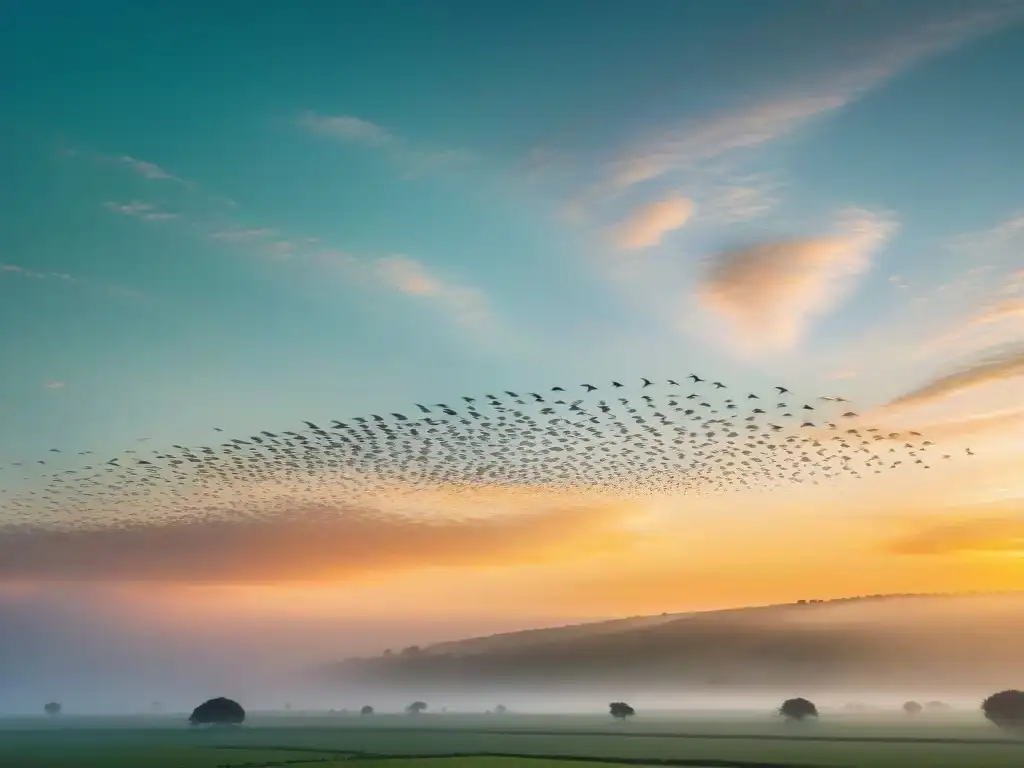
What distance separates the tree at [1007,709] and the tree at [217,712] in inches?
5171

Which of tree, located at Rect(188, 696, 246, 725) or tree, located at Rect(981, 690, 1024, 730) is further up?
tree, located at Rect(188, 696, 246, 725)

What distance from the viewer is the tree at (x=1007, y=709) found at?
5802 inches

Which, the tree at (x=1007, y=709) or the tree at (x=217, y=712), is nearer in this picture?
the tree at (x=1007, y=709)

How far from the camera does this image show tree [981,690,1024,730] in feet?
484

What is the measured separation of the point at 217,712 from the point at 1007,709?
137 m

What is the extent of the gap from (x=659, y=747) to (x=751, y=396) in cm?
5585

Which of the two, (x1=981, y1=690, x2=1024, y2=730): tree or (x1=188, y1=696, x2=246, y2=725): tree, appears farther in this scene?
(x1=188, y1=696, x2=246, y2=725): tree

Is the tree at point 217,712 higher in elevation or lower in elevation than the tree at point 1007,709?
higher

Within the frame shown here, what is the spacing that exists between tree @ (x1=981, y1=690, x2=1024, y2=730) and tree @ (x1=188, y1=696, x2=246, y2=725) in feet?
431

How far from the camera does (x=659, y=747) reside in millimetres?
96500

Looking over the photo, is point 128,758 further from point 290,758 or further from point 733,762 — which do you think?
point 733,762

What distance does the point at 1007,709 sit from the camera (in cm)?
14962

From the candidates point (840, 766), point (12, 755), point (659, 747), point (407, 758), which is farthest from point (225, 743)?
point (840, 766)

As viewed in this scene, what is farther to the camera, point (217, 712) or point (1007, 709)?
point (217, 712)
